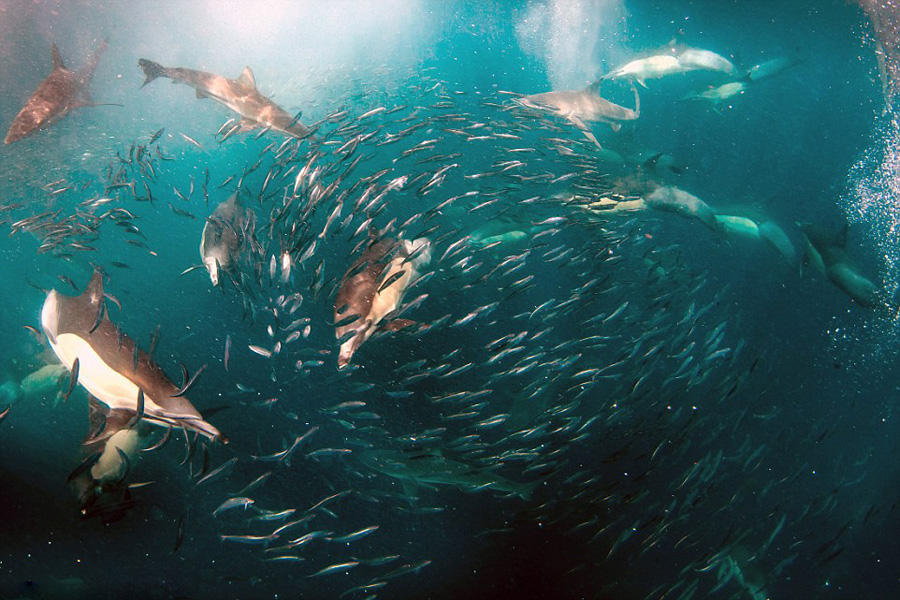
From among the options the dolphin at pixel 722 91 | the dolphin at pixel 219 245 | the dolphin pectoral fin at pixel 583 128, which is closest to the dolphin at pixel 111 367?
the dolphin at pixel 219 245

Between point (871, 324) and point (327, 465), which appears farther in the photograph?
point (871, 324)

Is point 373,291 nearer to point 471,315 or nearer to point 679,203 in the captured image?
point 471,315

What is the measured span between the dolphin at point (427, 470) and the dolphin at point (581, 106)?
584 cm

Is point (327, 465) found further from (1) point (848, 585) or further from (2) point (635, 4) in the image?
(2) point (635, 4)

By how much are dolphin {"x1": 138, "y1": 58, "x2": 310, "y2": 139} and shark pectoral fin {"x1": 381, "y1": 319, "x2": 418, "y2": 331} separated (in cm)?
251

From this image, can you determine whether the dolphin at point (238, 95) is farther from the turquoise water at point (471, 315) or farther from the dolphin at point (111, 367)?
the dolphin at point (111, 367)

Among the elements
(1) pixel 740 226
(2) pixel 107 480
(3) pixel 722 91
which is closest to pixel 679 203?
(1) pixel 740 226

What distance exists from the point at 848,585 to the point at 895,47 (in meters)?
15.9

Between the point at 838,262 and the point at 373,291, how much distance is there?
867 centimetres

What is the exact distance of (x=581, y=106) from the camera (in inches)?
308

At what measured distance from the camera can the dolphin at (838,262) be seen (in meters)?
7.67

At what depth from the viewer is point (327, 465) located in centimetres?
690

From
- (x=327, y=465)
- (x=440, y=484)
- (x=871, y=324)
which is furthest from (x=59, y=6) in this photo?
(x=871, y=324)

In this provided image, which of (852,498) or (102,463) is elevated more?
(102,463)
